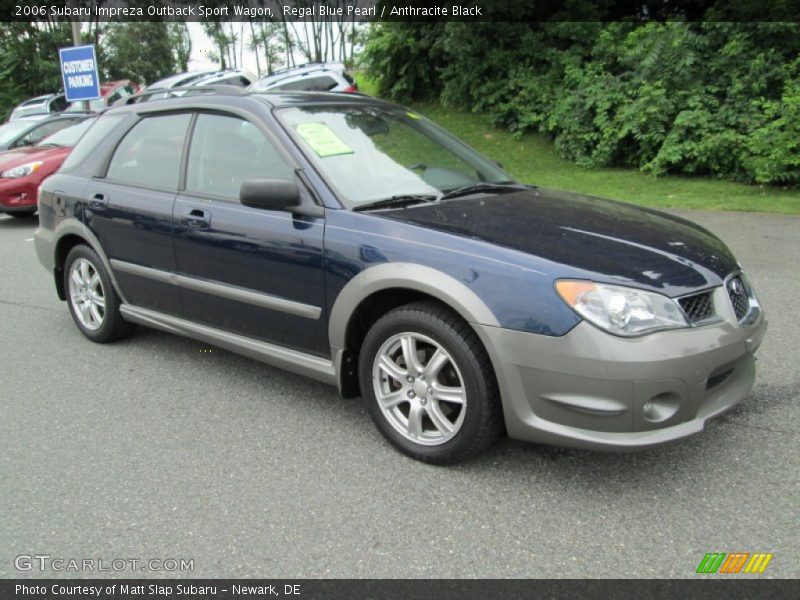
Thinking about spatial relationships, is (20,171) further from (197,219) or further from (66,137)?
(197,219)

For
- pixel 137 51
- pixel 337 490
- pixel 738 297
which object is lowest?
pixel 337 490

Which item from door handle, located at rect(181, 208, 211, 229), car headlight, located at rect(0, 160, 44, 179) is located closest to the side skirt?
door handle, located at rect(181, 208, 211, 229)

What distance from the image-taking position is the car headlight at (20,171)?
1052 cm

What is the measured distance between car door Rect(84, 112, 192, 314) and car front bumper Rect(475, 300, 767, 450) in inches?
88.3

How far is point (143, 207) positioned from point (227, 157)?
2.26 ft

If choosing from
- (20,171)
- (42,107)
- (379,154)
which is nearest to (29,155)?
(20,171)

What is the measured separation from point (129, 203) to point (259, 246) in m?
1.28

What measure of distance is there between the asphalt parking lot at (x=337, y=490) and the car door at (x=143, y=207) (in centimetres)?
62

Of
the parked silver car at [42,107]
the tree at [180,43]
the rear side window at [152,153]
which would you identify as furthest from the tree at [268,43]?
the rear side window at [152,153]

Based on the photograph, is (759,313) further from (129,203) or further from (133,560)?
(129,203)

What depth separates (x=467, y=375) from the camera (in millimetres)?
2969

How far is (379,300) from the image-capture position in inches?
133
